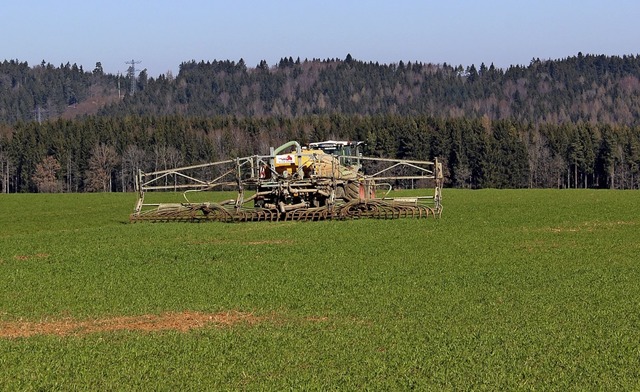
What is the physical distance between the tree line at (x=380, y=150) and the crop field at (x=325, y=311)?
11174cm

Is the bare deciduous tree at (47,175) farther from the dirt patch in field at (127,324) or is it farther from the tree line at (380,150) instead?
the dirt patch in field at (127,324)

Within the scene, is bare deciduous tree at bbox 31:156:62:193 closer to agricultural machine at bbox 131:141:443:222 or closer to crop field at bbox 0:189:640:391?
agricultural machine at bbox 131:141:443:222

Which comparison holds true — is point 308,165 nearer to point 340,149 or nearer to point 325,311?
point 340,149

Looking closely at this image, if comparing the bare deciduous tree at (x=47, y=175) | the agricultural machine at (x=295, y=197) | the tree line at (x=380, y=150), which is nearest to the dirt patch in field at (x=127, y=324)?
the agricultural machine at (x=295, y=197)

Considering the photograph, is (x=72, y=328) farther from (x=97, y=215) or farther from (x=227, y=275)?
(x=97, y=215)

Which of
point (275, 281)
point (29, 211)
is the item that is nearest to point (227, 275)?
point (275, 281)

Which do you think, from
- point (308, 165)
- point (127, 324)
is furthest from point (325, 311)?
point (308, 165)

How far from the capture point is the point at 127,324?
17125 millimetres

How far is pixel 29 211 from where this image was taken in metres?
59.4

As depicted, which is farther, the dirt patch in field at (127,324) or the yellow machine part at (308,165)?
the yellow machine part at (308,165)

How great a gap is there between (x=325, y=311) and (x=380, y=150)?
415 ft

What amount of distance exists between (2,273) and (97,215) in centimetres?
2913

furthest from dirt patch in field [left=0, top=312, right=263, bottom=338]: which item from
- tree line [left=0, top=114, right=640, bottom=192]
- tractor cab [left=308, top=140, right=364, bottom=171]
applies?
tree line [left=0, top=114, right=640, bottom=192]

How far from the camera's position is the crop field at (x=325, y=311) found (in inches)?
512
